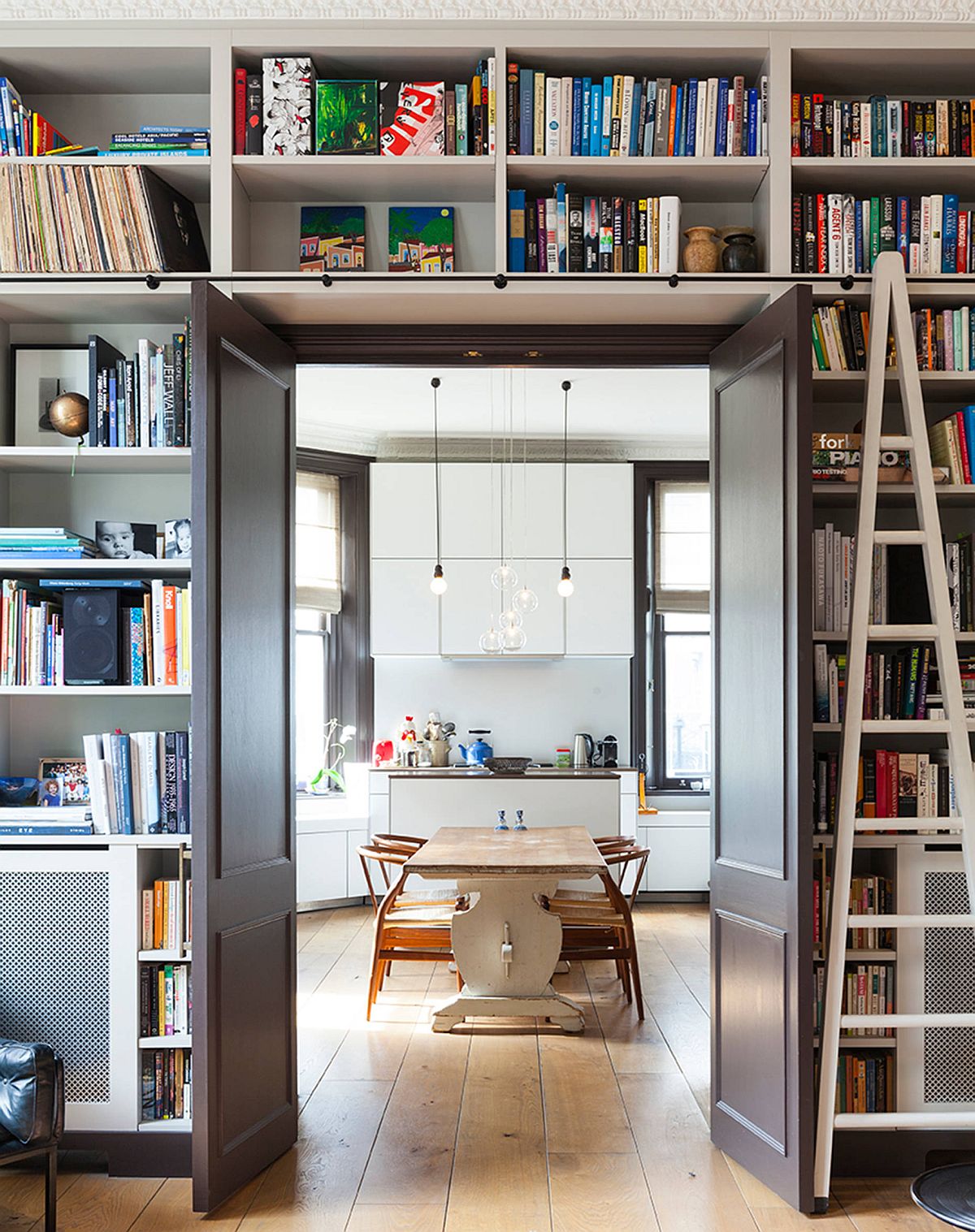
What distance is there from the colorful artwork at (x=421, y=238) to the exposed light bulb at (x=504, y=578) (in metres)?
3.55

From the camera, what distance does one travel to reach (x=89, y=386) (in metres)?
3.61

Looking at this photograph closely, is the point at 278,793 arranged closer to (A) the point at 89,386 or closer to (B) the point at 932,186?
(A) the point at 89,386

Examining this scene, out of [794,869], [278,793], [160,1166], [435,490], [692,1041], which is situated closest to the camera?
[794,869]

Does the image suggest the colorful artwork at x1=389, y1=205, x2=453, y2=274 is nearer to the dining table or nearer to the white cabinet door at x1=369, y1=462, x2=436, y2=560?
the dining table

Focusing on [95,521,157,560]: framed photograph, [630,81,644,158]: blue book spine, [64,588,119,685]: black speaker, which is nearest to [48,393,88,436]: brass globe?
[95,521,157,560]: framed photograph

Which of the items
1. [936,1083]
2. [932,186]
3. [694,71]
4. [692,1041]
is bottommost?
[692,1041]

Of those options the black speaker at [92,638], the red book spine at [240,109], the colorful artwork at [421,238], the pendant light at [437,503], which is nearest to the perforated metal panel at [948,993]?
the colorful artwork at [421,238]

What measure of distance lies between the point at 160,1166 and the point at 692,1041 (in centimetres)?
240

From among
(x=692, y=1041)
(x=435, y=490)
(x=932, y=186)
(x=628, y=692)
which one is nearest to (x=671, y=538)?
(x=628, y=692)

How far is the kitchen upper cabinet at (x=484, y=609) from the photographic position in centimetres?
811

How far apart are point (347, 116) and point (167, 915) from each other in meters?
2.52

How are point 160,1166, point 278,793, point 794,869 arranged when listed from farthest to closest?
point 278,793, point 160,1166, point 794,869

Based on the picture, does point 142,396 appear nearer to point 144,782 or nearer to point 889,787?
point 144,782

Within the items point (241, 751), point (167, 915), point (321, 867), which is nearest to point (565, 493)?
point (321, 867)
